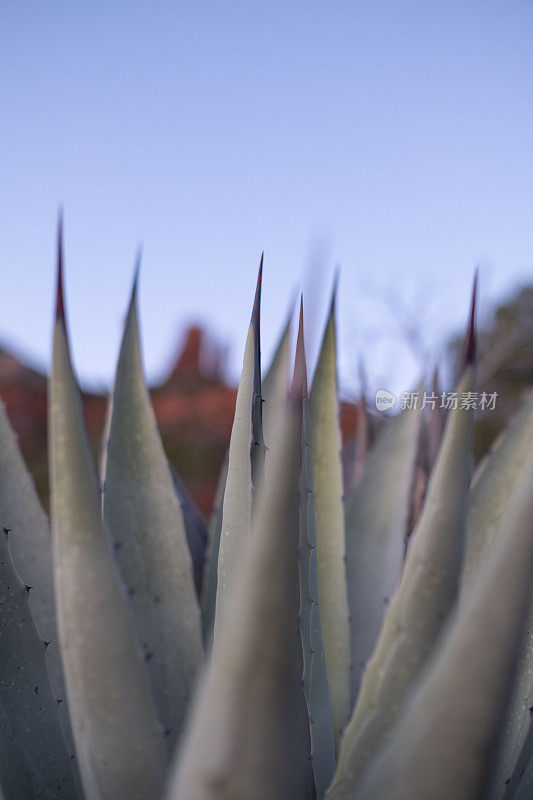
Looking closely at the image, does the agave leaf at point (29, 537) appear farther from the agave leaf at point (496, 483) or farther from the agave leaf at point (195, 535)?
the agave leaf at point (496, 483)

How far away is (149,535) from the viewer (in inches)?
24.8

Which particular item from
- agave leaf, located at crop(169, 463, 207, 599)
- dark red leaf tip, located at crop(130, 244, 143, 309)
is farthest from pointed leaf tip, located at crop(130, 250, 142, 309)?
agave leaf, located at crop(169, 463, 207, 599)

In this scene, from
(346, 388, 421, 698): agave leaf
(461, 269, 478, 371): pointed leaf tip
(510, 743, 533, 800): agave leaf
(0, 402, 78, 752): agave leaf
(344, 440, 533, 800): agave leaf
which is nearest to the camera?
(344, 440, 533, 800): agave leaf

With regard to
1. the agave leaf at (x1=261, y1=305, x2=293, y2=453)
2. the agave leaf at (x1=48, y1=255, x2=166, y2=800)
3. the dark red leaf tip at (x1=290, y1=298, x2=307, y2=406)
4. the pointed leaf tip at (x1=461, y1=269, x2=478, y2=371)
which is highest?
the pointed leaf tip at (x1=461, y1=269, x2=478, y2=371)

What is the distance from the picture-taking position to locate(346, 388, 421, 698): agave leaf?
722 millimetres

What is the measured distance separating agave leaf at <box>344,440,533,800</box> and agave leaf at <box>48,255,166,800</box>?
0.57 ft

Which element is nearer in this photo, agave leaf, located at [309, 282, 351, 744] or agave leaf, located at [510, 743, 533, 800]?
agave leaf, located at [510, 743, 533, 800]

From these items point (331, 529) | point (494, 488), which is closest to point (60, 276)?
point (331, 529)

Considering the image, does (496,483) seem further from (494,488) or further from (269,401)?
(269,401)

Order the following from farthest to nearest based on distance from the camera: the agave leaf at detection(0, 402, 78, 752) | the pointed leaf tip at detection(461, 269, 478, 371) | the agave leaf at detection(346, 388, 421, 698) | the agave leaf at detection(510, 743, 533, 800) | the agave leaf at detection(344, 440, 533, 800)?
the agave leaf at detection(346, 388, 421, 698) → the agave leaf at detection(0, 402, 78, 752) → the agave leaf at detection(510, 743, 533, 800) → the pointed leaf tip at detection(461, 269, 478, 371) → the agave leaf at detection(344, 440, 533, 800)

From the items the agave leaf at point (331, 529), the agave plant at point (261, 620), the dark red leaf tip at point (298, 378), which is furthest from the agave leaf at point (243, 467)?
the agave leaf at point (331, 529)

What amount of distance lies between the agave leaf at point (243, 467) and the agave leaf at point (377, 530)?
0.95 feet

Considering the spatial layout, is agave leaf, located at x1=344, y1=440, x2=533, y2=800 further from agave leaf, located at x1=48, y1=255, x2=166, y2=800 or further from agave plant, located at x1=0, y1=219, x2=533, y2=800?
agave leaf, located at x1=48, y1=255, x2=166, y2=800

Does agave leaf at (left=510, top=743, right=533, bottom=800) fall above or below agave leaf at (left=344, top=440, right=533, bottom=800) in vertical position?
below
